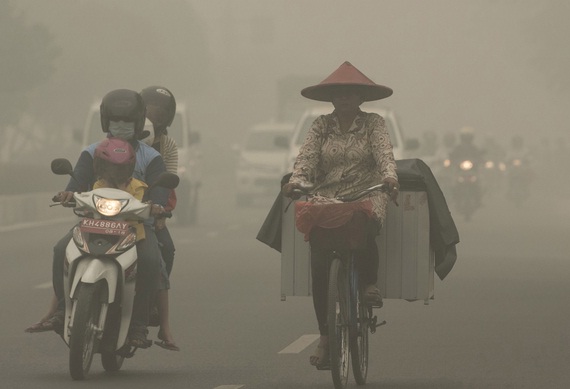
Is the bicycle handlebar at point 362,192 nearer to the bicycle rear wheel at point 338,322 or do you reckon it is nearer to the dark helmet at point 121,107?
the bicycle rear wheel at point 338,322

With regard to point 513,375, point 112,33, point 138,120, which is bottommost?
point 513,375

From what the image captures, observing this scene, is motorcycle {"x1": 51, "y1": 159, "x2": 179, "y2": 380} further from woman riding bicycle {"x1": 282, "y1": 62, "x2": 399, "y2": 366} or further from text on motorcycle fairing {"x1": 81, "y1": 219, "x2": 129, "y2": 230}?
woman riding bicycle {"x1": 282, "y1": 62, "x2": 399, "y2": 366}

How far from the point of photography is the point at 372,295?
10.3 metres


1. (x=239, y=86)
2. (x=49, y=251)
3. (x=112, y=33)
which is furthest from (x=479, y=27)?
(x=49, y=251)

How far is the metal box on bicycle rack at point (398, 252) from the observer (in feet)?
34.6

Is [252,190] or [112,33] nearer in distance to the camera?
[252,190]

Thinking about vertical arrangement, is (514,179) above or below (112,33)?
below

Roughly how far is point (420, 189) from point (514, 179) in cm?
3393

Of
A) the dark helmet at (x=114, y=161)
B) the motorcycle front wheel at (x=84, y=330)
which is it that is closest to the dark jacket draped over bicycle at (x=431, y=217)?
the dark helmet at (x=114, y=161)

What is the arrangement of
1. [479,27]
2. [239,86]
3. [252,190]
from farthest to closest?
[479,27] → [239,86] → [252,190]

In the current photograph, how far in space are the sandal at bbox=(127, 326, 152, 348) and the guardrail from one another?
2043 centimetres

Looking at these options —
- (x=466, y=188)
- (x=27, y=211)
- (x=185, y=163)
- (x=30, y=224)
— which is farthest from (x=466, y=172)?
(x=30, y=224)

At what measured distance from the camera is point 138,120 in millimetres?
10703

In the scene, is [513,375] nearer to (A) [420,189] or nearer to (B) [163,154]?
(A) [420,189]
